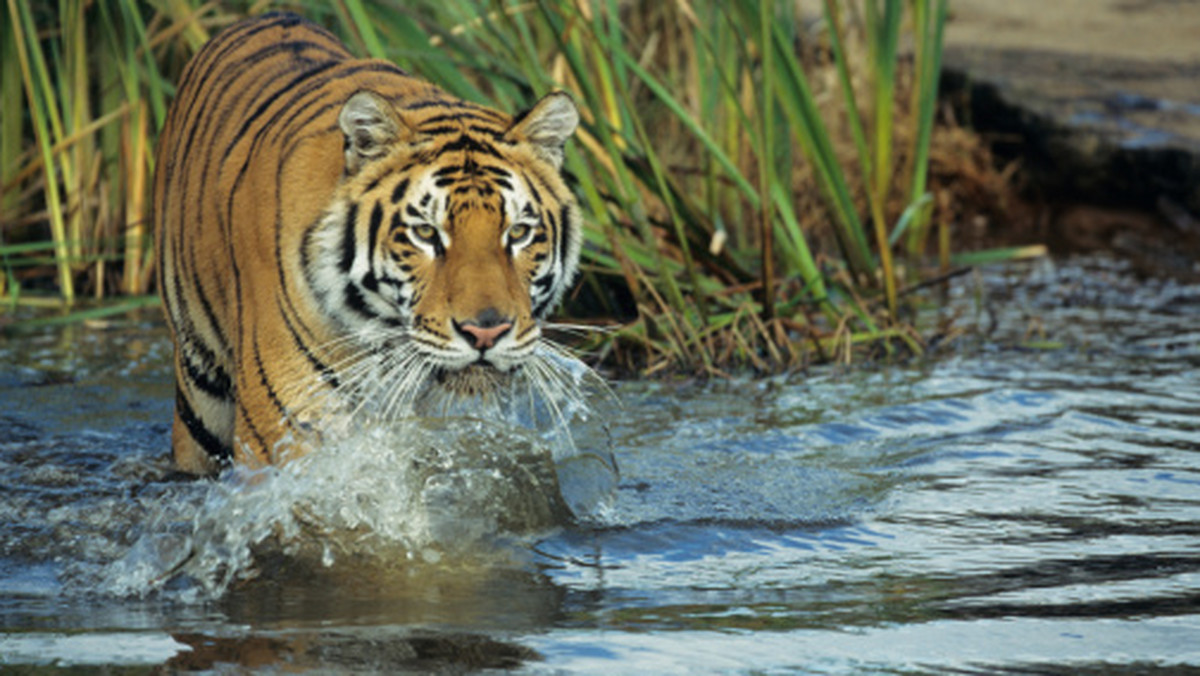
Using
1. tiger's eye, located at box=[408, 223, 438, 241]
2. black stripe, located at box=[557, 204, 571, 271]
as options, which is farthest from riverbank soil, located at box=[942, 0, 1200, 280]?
tiger's eye, located at box=[408, 223, 438, 241]

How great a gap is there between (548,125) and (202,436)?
1182mm

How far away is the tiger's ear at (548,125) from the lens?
10.4 ft

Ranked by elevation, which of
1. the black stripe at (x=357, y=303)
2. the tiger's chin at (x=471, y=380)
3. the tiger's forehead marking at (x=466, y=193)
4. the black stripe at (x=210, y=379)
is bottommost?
the black stripe at (x=210, y=379)

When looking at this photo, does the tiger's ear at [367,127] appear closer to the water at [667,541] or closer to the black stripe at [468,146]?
the black stripe at [468,146]

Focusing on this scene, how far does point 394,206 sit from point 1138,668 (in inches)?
59.5

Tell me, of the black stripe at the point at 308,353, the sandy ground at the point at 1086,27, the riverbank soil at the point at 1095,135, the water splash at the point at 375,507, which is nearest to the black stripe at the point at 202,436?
the water splash at the point at 375,507

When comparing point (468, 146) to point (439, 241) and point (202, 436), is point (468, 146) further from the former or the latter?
point (202, 436)

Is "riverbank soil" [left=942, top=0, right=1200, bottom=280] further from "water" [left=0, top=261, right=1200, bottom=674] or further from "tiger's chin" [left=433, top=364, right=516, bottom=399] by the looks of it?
"tiger's chin" [left=433, top=364, right=516, bottom=399]

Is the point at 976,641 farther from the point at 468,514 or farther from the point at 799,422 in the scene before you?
the point at 799,422

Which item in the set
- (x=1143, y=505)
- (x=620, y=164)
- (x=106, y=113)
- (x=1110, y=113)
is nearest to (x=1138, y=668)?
(x=1143, y=505)

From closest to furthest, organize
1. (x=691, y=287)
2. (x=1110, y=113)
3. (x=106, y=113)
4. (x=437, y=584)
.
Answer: (x=437, y=584), (x=691, y=287), (x=106, y=113), (x=1110, y=113)

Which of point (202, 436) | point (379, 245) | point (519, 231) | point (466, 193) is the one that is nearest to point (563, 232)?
Result: point (519, 231)

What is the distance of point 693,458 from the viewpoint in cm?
387

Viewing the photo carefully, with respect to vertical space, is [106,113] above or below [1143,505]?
above
